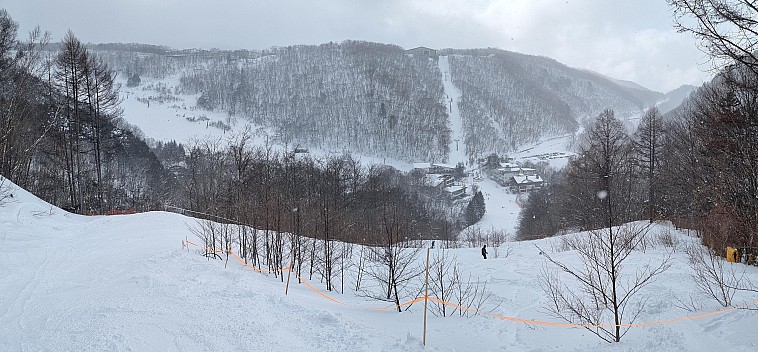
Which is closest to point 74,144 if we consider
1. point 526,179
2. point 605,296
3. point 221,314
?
point 221,314

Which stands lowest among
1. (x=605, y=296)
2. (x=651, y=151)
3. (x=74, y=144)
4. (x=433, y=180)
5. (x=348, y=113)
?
(x=433, y=180)

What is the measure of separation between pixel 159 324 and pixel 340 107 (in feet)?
576

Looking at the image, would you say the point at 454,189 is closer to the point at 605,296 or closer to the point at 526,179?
the point at 526,179

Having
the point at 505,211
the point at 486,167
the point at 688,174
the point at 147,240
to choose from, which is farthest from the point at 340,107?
the point at 147,240

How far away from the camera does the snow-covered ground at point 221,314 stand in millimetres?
6316

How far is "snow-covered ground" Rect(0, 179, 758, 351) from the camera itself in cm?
632

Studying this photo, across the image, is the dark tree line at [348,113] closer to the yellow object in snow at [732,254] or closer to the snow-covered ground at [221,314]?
the yellow object in snow at [732,254]

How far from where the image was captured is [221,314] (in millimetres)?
7832

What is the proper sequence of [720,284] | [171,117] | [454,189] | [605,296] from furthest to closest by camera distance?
[171,117]
[454,189]
[720,284]
[605,296]

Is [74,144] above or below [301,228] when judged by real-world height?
above

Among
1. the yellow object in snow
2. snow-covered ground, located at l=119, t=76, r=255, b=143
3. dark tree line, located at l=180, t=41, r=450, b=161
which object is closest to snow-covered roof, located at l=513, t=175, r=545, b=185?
dark tree line, located at l=180, t=41, r=450, b=161

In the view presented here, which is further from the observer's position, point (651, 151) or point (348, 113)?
point (348, 113)

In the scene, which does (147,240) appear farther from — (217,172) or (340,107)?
(340,107)

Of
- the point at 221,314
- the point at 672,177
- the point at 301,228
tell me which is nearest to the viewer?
the point at 221,314
